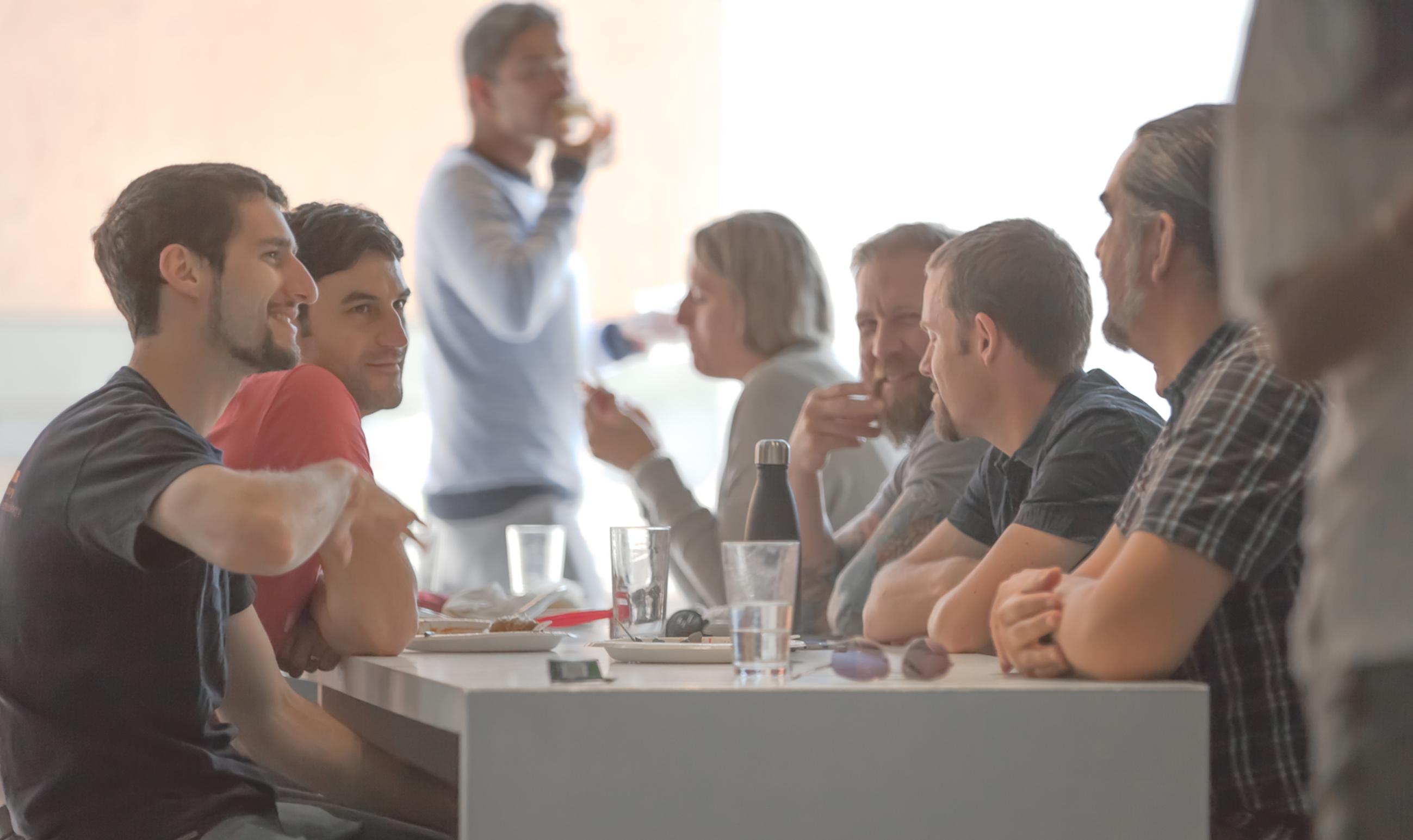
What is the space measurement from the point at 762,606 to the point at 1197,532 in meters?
0.34

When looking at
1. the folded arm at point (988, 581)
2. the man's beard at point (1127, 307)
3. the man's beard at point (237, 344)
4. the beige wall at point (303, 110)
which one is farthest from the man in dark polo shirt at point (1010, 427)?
the beige wall at point (303, 110)

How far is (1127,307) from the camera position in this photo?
138 centimetres

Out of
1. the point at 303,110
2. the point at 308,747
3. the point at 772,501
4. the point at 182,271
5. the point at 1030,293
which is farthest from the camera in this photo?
the point at 303,110

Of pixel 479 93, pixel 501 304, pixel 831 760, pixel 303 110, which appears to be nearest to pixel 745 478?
pixel 501 304

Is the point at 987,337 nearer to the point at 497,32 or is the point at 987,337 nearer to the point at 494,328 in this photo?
the point at 494,328

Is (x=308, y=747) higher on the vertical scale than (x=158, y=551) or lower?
lower

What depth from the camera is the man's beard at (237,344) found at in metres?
1.44

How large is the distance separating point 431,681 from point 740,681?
245mm

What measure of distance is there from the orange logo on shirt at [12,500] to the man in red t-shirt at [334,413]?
33 cm

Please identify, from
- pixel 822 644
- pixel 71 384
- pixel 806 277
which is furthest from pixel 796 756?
pixel 71 384

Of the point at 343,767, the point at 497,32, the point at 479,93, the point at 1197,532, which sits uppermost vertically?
the point at 497,32

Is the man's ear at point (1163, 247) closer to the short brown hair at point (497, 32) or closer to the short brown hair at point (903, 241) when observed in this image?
the short brown hair at point (903, 241)

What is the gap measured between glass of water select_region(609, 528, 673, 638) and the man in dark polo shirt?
0.31 m

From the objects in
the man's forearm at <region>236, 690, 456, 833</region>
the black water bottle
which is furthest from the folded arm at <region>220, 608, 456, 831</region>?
the black water bottle
